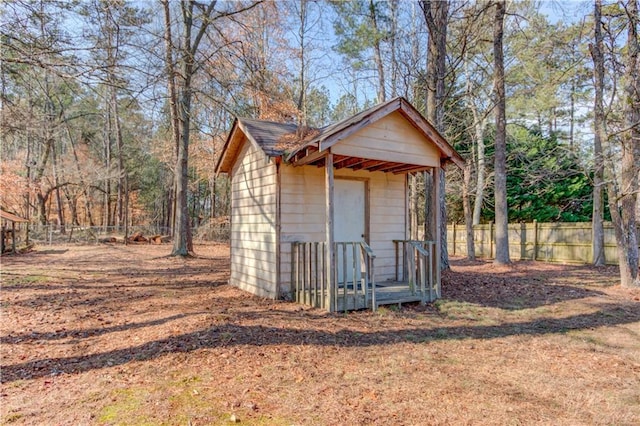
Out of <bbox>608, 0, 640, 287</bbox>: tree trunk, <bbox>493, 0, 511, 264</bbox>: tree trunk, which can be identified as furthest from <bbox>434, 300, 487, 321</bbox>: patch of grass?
<bbox>493, 0, 511, 264</bbox>: tree trunk

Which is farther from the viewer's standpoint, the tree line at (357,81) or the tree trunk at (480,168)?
the tree trunk at (480,168)

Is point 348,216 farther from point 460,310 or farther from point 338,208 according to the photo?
point 460,310

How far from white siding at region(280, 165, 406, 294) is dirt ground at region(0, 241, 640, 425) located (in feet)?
4.33

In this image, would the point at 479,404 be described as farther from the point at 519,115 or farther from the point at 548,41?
the point at 519,115

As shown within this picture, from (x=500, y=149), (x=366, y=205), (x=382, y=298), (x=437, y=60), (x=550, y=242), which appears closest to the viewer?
(x=382, y=298)

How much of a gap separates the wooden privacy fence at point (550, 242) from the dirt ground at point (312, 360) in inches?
264

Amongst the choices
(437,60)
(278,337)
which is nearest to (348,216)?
(278,337)

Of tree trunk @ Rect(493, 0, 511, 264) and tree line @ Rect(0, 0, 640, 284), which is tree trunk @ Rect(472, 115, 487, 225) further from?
tree trunk @ Rect(493, 0, 511, 264)

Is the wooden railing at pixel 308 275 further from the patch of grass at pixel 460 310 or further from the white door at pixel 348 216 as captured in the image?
the patch of grass at pixel 460 310

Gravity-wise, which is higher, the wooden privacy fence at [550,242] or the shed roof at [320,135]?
the shed roof at [320,135]

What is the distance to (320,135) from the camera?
6.03m

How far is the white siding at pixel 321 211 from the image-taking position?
22.8 ft

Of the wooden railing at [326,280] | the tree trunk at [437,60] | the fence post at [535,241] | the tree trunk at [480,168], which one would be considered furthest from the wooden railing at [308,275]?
the tree trunk at [480,168]

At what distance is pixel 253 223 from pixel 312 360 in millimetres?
4341
